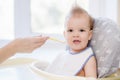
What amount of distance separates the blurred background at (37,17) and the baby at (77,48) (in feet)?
2.00

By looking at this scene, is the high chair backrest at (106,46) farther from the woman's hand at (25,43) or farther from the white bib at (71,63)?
the woman's hand at (25,43)

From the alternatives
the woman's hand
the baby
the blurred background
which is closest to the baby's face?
the baby

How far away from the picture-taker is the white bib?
99 cm

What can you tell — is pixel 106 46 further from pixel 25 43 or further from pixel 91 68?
pixel 25 43

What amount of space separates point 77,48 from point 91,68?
0.12m

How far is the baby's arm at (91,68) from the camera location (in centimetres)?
95

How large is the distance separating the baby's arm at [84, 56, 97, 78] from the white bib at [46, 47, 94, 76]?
0.05 ft

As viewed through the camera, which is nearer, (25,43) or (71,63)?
(25,43)

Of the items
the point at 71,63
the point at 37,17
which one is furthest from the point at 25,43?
the point at 37,17

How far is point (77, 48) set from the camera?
1040 mm

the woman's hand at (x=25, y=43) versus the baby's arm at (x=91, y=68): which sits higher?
the woman's hand at (x=25, y=43)

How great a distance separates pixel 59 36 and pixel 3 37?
392 millimetres

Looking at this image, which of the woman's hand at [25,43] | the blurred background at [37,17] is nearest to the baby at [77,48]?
the woman's hand at [25,43]

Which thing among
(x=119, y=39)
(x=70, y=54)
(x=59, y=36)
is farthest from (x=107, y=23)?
(x=59, y=36)
